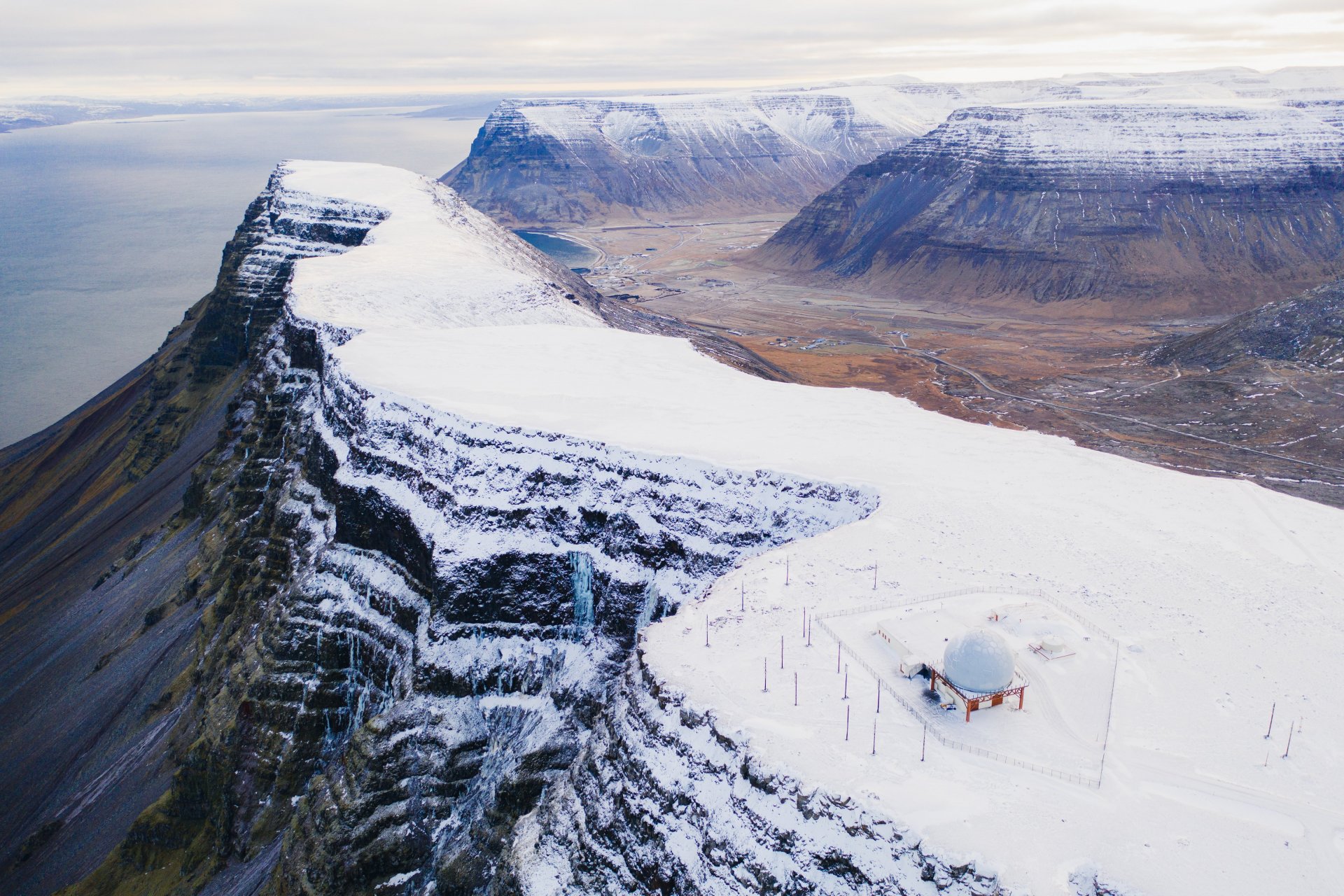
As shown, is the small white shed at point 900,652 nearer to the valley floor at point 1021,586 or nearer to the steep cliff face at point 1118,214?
the valley floor at point 1021,586

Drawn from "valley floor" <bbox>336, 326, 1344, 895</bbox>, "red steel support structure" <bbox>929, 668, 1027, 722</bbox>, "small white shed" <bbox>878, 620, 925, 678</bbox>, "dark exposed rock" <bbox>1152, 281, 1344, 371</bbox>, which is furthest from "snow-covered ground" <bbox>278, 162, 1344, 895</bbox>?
"dark exposed rock" <bbox>1152, 281, 1344, 371</bbox>

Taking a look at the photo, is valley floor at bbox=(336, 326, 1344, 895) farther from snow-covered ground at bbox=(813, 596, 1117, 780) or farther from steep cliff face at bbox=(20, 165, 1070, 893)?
steep cliff face at bbox=(20, 165, 1070, 893)

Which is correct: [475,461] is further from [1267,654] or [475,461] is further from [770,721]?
[1267,654]

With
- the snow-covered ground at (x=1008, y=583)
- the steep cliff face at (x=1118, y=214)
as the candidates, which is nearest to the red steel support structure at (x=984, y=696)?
the snow-covered ground at (x=1008, y=583)

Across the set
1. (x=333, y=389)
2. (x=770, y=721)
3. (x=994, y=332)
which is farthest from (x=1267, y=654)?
(x=994, y=332)

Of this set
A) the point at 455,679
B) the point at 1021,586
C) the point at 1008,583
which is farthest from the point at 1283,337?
the point at 455,679

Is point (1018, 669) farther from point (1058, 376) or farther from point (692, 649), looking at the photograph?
point (1058, 376)
